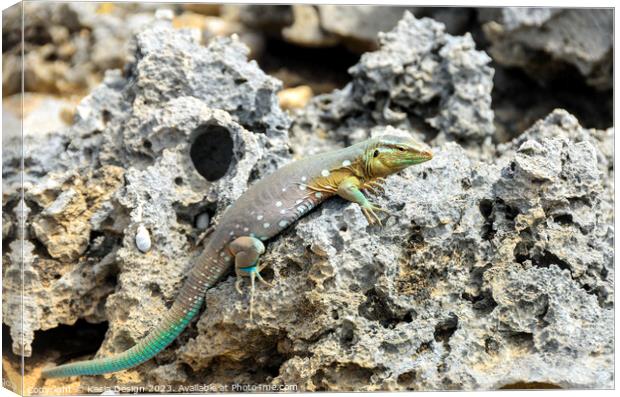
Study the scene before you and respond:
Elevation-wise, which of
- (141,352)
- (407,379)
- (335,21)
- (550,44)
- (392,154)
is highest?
(550,44)

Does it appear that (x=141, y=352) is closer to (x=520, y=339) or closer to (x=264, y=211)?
(x=264, y=211)

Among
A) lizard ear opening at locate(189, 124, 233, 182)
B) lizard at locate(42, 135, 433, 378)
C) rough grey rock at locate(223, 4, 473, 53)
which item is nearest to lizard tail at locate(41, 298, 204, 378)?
lizard at locate(42, 135, 433, 378)

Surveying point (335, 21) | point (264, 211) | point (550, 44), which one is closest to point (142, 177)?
point (264, 211)

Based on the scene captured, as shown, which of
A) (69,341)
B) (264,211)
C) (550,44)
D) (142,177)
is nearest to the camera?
(264,211)

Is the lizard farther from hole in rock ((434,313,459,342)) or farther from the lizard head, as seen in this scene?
hole in rock ((434,313,459,342))

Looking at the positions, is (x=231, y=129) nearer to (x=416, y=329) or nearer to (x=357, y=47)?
(x=416, y=329)

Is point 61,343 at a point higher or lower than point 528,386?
lower
